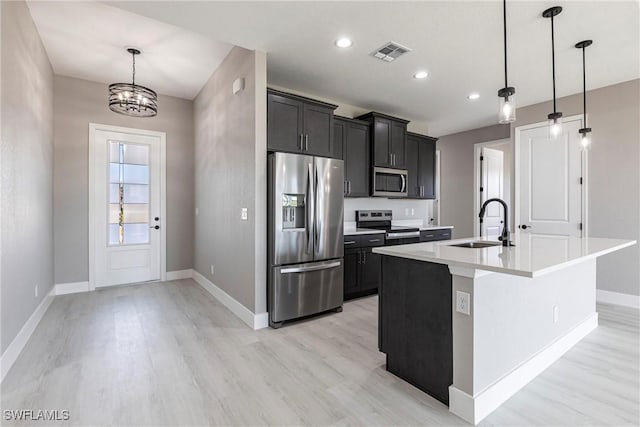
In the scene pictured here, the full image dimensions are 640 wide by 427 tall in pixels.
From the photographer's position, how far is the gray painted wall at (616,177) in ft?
12.5

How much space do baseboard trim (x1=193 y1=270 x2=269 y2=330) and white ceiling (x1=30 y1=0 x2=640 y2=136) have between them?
2.68 meters

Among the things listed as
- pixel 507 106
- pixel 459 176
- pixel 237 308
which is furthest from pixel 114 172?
pixel 459 176

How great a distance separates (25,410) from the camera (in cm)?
184

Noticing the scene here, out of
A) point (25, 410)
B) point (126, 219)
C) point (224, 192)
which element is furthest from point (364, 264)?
point (126, 219)

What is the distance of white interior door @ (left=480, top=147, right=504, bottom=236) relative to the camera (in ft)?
20.4

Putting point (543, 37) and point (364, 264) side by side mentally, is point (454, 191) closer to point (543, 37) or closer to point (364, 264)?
point (364, 264)

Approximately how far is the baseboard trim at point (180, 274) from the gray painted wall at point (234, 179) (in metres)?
0.47

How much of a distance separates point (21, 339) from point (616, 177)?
258 inches

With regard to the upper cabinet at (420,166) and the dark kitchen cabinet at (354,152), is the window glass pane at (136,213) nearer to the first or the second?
the dark kitchen cabinet at (354,152)

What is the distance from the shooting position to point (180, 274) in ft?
16.8

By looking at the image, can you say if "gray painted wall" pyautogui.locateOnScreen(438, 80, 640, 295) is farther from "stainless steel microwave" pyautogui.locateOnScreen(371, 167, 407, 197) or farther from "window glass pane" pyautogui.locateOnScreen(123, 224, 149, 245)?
"window glass pane" pyautogui.locateOnScreen(123, 224, 149, 245)

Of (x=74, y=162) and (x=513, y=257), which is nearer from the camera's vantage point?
(x=513, y=257)

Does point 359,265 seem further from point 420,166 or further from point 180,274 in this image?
point 180,274

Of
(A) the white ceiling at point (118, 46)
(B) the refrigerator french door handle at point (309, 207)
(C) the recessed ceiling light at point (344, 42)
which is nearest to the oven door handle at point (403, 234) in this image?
(B) the refrigerator french door handle at point (309, 207)
